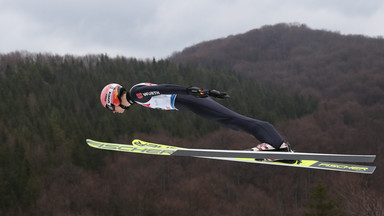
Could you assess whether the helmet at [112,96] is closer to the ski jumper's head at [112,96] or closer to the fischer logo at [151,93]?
the ski jumper's head at [112,96]

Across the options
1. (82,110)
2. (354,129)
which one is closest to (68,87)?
(82,110)

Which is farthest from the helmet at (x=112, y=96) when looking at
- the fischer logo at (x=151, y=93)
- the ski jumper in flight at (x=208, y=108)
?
the fischer logo at (x=151, y=93)

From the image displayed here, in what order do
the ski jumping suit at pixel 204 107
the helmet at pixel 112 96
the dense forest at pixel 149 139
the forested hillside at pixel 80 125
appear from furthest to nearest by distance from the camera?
the dense forest at pixel 149 139 → the forested hillside at pixel 80 125 → the helmet at pixel 112 96 → the ski jumping suit at pixel 204 107

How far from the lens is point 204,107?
775cm

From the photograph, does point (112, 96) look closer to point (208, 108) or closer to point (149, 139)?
point (208, 108)

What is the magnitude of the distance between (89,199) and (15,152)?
1494 cm

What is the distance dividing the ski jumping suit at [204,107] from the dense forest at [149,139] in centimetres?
3105

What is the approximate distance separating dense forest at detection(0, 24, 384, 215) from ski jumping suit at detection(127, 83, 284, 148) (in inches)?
1222

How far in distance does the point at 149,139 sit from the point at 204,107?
88.1m

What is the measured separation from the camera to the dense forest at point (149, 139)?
7219 cm

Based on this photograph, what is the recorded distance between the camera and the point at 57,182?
7450 centimetres

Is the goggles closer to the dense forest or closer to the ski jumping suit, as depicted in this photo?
the ski jumping suit

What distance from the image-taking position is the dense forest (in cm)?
7219

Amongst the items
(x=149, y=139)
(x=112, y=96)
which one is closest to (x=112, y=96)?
(x=112, y=96)
